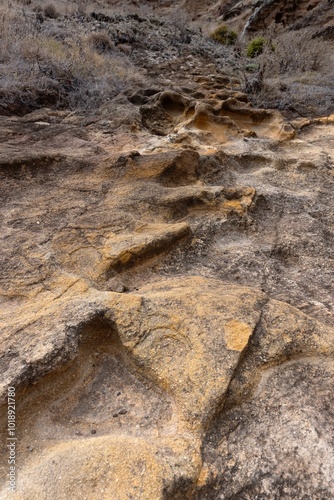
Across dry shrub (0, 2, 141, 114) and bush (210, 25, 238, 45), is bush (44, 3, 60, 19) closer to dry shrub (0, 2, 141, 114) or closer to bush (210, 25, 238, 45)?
dry shrub (0, 2, 141, 114)

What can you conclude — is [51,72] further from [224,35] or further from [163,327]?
[224,35]

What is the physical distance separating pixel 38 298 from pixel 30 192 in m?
1.15

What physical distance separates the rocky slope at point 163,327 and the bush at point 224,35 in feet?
36.8

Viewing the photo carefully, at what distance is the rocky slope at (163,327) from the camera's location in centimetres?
104

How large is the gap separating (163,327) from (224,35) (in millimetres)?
13678

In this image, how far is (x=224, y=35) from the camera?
1240 cm

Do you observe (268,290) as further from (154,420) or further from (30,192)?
(30,192)

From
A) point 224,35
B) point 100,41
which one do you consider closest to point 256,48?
point 224,35

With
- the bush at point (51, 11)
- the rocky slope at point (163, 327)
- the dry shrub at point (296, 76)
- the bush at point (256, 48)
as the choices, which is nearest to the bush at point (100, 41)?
the bush at point (51, 11)

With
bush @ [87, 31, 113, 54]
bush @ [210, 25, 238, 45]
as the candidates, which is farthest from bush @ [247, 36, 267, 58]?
bush @ [87, 31, 113, 54]

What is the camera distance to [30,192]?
2469 millimetres

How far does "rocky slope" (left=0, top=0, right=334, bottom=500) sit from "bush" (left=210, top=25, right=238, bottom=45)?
11224 mm

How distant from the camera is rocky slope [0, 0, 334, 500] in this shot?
3.41ft

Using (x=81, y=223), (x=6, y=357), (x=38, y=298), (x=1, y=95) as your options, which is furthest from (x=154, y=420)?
(x=1, y=95)
